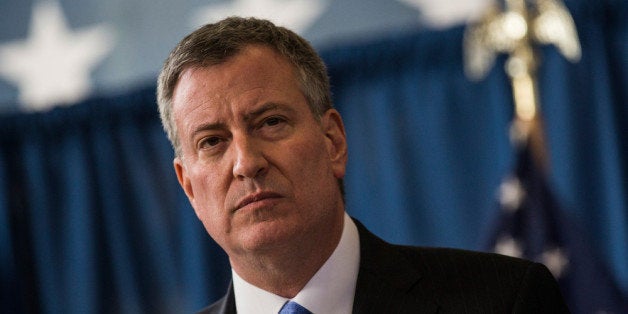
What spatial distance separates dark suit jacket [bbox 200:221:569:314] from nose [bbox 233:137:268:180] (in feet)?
1.14

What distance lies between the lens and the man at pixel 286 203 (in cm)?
200

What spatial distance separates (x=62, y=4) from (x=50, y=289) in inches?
66.4

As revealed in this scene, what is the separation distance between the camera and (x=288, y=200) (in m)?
2.01

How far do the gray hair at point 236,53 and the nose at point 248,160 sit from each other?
8.3 inches

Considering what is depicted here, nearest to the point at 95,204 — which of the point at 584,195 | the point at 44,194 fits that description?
the point at 44,194

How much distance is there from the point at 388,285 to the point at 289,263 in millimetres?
225

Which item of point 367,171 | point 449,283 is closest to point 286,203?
point 449,283

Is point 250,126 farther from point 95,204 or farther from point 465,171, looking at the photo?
point 95,204

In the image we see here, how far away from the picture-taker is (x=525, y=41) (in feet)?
13.3

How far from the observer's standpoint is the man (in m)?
2.00

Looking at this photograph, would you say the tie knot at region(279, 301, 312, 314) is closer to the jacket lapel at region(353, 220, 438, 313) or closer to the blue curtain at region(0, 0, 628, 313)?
the jacket lapel at region(353, 220, 438, 313)


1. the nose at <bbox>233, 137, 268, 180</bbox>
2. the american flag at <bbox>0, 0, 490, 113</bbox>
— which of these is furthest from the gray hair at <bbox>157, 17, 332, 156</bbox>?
the american flag at <bbox>0, 0, 490, 113</bbox>

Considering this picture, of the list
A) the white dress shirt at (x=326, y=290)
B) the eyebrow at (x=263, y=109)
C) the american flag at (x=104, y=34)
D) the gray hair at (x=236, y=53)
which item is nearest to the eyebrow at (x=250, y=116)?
the eyebrow at (x=263, y=109)

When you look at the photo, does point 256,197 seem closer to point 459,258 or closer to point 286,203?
point 286,203
